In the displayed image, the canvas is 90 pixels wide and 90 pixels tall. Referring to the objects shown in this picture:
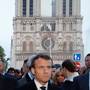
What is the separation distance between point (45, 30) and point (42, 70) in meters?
107

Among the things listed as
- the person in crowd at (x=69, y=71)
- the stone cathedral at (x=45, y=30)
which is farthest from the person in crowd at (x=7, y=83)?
the stone cathedral at (x=45, y=30)

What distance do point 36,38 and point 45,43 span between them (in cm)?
199

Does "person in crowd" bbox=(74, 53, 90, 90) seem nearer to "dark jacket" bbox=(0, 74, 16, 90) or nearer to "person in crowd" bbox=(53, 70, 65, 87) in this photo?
"dark jacket" bbox=(0, 74, 16, 90)

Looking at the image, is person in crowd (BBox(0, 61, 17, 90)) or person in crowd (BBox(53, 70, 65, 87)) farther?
person in crowd (BBox(53, 70, 65, 87))

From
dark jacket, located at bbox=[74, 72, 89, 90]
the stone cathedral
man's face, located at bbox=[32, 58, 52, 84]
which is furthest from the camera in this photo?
the stone cathedral

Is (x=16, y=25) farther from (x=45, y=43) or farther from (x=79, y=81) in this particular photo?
(x=79, y=81)

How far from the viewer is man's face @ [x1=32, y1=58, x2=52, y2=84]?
6.71 meters

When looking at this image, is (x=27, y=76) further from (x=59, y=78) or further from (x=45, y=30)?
(x=45, y=30)

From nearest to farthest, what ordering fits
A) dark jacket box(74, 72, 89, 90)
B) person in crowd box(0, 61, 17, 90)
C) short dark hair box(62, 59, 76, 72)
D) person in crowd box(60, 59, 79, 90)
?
person in crowd box(0, 61, 17, 90), dark jacket box(74, 72, 89, 90), person in crowd box(60, 59, 79, 90), short dark hair box(62, 59, 76, 72)

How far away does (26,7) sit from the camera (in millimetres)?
110375

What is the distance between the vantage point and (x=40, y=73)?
265 inches

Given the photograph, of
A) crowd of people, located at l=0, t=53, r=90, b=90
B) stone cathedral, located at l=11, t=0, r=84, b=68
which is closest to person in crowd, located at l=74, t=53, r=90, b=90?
crowd of people, located at l=0, t=53, r=90, b=90

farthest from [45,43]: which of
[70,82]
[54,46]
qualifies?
[70,82]

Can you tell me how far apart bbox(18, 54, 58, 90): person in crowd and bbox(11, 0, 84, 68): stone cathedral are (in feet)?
338
